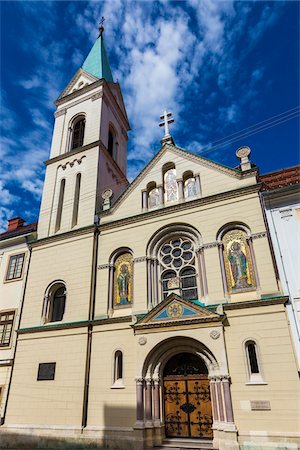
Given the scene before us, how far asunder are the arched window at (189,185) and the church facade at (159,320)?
6 cm

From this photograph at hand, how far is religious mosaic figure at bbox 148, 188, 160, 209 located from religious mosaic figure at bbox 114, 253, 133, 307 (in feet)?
10.0

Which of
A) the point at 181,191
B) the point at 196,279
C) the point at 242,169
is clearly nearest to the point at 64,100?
the point at 181,191

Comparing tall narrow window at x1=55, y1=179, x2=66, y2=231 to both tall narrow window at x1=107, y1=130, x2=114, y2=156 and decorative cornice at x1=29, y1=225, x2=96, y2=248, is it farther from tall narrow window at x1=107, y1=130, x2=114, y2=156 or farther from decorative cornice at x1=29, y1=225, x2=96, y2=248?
tall narrow window at x1=107, y1=130, x2=114, y2=156

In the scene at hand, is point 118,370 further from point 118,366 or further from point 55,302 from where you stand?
point 55,302

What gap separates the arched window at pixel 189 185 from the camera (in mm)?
17028

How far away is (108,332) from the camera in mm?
15195

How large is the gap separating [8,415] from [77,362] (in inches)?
172

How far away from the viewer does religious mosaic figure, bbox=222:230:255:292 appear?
13.8 metres

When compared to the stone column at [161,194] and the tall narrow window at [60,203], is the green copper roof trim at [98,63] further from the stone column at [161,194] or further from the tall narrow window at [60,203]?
the stone column at [161,194]

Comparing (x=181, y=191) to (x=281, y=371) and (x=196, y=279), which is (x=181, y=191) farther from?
(x=281, y=371)

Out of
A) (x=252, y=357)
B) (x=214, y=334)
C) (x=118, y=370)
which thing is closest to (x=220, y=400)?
(x=252, y=357)

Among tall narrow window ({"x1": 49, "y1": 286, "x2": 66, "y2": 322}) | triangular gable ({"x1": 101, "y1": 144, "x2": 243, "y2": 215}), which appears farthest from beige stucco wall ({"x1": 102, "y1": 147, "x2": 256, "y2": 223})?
tall narrow window ({"x1": 49, "y1": 286, "x2": 66, "y2": 322})

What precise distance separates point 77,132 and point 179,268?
563 inches

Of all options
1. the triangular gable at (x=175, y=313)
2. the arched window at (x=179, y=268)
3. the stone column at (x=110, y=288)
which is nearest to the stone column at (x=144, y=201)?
the arched window at (x=179, y=268)
